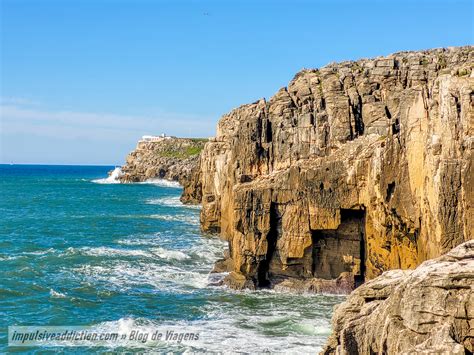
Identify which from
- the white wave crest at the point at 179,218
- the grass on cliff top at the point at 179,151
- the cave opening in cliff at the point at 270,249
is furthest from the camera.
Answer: the grass on cliff top at the point at 179,151

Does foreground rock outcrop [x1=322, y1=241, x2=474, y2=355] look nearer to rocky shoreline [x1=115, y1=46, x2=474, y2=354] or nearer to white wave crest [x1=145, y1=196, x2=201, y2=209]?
rocky shoreline [x1=115, y1=46, x2=474, y2=354]

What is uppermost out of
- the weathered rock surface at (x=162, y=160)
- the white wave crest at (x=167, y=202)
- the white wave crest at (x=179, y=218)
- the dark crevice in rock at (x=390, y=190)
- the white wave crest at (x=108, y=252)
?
the weathered rock surface at (x=162, y=160)

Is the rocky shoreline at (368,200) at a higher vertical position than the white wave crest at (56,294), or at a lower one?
higher

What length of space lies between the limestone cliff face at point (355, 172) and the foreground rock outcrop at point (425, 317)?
377 inches

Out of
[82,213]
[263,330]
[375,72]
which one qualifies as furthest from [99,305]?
[82,213]

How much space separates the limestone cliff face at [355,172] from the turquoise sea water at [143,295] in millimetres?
3247

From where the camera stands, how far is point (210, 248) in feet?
170

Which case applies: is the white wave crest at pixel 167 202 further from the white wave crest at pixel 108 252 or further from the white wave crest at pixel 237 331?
the white wave crest at pixel 237 331

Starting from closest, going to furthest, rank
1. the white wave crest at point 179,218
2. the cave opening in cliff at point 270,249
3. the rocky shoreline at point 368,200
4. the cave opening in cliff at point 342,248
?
the rocky shoreline at point 368,200, the cave opening in cliff at point 342,248, the cave opening in cliff at point 270,249, the white wave crest at point 179,218

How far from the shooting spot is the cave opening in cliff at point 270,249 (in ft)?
118

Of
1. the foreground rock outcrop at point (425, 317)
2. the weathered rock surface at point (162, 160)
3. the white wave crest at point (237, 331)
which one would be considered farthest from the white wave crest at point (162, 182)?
the foreground rock outcrop at point (425, 317)

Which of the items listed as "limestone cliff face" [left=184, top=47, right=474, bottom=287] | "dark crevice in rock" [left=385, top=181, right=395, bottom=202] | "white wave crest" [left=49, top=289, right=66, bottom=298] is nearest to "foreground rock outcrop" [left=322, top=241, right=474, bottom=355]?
"limestone cliff face" [left=184, top=47, right=474, bottom=287]

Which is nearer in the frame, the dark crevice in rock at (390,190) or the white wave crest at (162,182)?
the dark crevice in rock at (390,190)

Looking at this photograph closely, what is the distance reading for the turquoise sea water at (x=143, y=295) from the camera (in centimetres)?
2677
